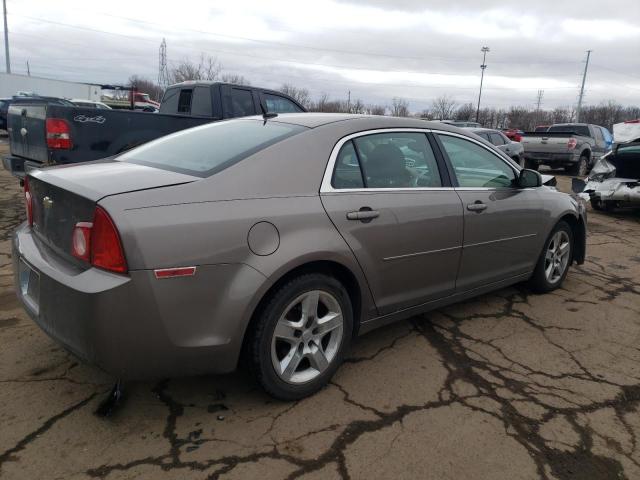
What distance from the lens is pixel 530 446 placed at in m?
2.47

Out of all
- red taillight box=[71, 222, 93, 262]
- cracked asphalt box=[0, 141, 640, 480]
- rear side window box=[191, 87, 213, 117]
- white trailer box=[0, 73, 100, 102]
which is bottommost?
cracked asphalt box=[0, 141, 640, 480]

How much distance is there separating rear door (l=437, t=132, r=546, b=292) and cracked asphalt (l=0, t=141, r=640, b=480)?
1.69ft

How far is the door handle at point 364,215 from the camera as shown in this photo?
2840 millimetres

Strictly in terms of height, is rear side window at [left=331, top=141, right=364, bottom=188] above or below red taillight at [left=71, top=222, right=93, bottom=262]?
above

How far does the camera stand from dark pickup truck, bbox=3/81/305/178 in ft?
17.6

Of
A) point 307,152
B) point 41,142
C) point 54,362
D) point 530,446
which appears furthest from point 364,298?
point 41,142

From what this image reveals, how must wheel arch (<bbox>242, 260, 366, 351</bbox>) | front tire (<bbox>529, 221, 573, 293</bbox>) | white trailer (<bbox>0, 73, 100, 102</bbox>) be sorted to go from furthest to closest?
white trailer (<bbox>0, 73, 100, 102</bbox>) → front tire (<bbox>529, 221, 573, 293</bbox>) → wheel arch (<bbox>242, 260, 366, 351</bbox>)

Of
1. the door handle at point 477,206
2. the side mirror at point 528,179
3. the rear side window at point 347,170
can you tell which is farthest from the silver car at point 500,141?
the rear side window at point 347,170

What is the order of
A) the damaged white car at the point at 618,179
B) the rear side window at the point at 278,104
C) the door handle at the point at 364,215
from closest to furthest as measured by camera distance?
the door handle at the point at 364,215
the rear side window at the point at 278,104
the damaged white car at the point at 618,179

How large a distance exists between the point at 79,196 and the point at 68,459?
119 centimetres

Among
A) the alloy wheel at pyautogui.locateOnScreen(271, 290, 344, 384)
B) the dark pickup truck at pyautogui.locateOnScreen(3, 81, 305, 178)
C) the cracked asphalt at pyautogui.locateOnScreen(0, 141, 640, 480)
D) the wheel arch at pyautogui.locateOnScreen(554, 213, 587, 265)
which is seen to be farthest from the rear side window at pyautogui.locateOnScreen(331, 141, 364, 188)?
the dark pickup truck at pyautogui.locateOnScreen(3, 81, 305, 178)

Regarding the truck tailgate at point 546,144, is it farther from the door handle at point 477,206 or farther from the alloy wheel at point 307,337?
the alloy wheel at point 307,337

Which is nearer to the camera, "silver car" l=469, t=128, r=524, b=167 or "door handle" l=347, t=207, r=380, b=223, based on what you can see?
"door handle" l=347, t=207, r=380, b=223

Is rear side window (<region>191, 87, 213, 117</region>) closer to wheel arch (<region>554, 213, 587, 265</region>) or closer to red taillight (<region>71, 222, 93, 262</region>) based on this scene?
wheel arch (<region>554, 213, 587, 265</region>)
